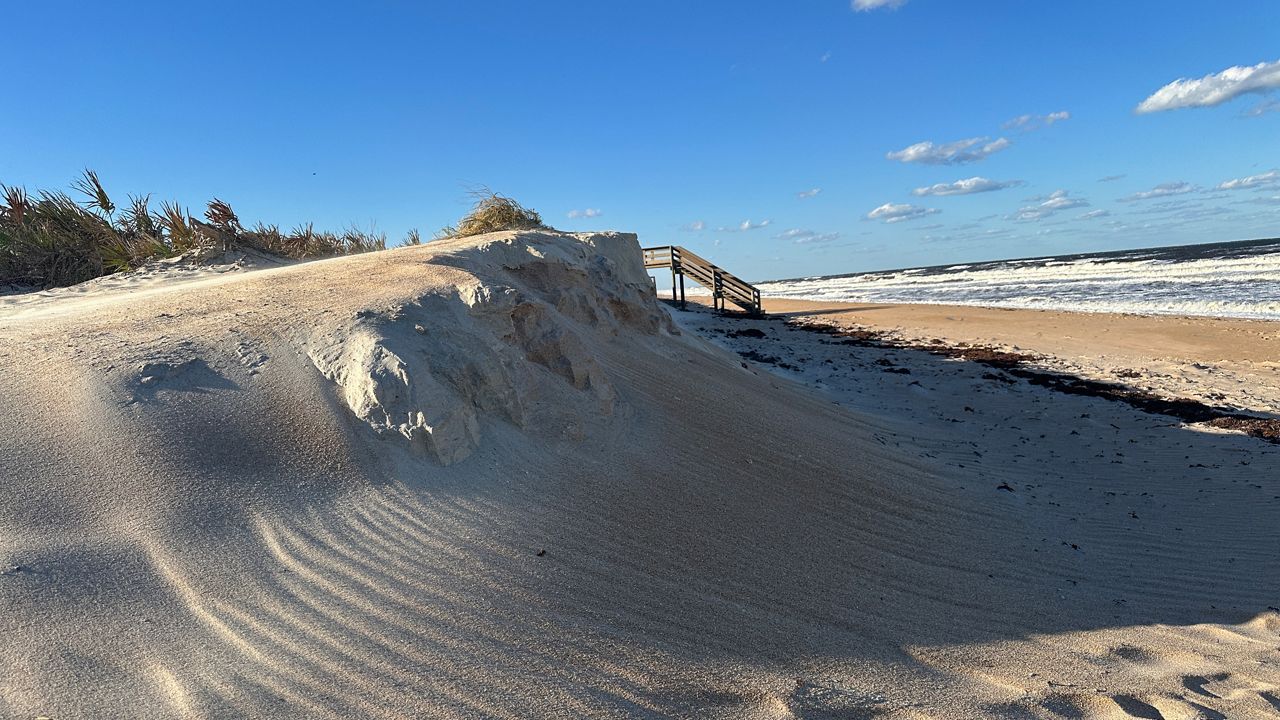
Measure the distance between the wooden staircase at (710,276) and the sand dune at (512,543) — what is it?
656 inches

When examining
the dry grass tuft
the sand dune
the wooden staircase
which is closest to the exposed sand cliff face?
the sand dune

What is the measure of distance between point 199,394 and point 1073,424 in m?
8.68

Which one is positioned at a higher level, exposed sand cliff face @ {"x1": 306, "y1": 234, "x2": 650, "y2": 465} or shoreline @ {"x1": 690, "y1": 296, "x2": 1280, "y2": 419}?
exposed sand cliff face @ {"x1": 306, "y1": 234, "x2": 650, "y2": 465}

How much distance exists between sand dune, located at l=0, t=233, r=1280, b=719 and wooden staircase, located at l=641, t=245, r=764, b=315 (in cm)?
1667

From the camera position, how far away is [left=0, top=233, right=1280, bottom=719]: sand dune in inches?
106

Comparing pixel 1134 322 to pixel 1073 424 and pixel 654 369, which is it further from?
A: pixel 654 369

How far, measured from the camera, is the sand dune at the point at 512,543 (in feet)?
8.80

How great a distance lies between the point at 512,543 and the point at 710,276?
66.1 feet

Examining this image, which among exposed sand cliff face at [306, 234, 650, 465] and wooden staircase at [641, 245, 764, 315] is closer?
exposed sand cliff face at [306, 234, 650, 465]

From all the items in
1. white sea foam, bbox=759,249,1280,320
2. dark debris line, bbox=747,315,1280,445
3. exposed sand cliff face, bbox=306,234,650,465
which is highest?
exposed sand cliff face, bbox=306,234,650,465

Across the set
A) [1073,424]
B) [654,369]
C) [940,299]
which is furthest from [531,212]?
[940,299]

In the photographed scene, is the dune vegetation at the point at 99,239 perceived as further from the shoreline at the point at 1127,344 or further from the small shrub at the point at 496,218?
the shoreline at the point at 1127,344

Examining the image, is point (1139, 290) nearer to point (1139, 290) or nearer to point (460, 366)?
point (1139, 290)

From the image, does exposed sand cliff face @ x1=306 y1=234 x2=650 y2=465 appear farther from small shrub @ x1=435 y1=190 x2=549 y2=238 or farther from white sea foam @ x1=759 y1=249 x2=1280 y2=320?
white sea foam @ x1=759 y1=249 x2=1280 y2=320
